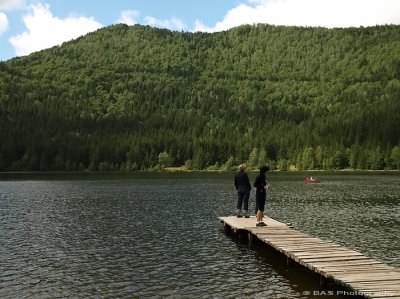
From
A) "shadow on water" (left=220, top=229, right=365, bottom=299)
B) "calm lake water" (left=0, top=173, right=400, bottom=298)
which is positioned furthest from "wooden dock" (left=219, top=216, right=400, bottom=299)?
"calm lake water" (left=0, top=173, right=400, bottom=298)

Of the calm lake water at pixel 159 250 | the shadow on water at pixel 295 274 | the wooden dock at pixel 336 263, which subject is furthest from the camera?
the calm lake water at pixel 159 250

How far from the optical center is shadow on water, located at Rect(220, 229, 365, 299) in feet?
80.9

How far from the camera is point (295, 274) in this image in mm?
28906

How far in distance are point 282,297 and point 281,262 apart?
7888mm

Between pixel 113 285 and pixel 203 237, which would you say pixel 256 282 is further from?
pixel 203 237

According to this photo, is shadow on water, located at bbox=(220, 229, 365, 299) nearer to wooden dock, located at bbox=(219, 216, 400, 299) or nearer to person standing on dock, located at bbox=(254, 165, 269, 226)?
wooden dock, located at bbox=(219, 216, 400, 299)

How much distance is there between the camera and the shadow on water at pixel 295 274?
80.9 feet

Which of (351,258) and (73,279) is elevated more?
(351,258)

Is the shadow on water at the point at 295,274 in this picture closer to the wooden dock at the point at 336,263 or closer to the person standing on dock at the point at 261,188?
the wooden dock at the point at 336,263

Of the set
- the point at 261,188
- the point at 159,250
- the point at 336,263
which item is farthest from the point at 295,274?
the point at 159,250

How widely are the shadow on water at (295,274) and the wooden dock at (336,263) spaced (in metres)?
0.52

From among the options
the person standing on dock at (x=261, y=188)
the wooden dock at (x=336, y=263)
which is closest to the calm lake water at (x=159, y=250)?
the wooden dock at (x=336, y=263)

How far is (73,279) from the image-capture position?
28297 millimetres

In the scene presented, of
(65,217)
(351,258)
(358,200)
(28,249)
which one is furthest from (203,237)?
(358,200)
